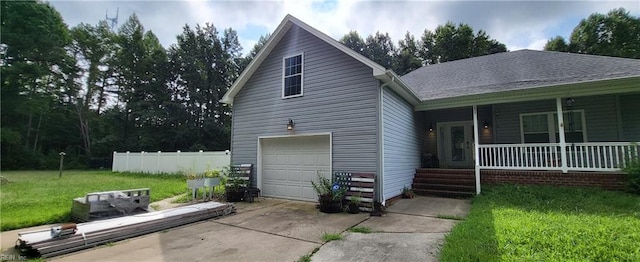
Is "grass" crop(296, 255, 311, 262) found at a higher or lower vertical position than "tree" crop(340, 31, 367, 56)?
lower

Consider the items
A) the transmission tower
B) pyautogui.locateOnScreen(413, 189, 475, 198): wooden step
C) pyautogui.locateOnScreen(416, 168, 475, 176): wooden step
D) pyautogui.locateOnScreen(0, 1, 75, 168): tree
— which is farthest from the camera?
the transmission tower

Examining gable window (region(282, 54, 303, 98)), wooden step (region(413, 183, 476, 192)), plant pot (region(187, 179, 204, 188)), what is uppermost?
gable window (region(282, 54, 303, 98))

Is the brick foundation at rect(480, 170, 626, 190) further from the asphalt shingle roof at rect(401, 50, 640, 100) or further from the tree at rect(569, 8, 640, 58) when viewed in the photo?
the tree at rect(569, 8, 640, 58)

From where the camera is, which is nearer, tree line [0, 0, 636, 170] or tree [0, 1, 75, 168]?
tree [0, 1, 75, 168]

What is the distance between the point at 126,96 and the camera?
27.8m

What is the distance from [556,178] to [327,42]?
7.23 meters

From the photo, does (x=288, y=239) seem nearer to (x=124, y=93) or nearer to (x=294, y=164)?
(x=294, y=164)

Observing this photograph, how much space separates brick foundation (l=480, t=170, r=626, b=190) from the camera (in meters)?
7.15

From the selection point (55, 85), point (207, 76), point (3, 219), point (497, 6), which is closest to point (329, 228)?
point (3, 219)

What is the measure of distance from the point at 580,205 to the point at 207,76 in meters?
29.3

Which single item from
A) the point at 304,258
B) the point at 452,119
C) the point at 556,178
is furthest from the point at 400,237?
the point at 452,119

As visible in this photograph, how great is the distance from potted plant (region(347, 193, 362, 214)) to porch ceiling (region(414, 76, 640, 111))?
465 centimetres

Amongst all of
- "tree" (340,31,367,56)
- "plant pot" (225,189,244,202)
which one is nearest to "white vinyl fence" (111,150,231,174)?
"plant pot" (225,189,244,202)

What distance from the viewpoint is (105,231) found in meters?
4.53
